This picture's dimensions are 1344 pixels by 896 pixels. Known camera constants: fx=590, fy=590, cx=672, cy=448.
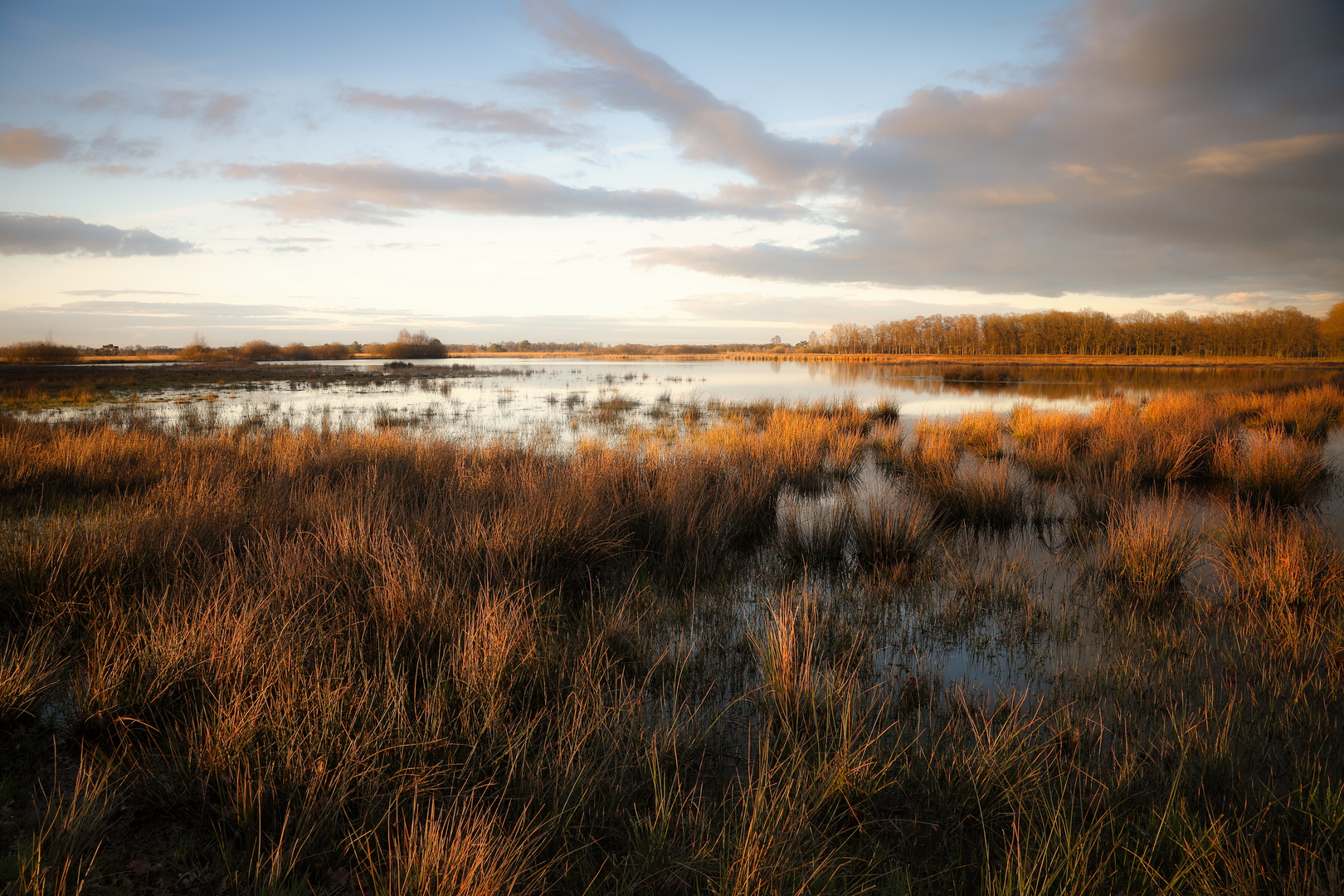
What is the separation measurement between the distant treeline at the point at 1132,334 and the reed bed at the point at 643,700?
75.9 m

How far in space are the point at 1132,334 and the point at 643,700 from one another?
92348 millimetres

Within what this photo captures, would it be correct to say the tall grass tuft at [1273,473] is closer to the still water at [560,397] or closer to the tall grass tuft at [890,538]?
the tall grass tuft at [890,538]

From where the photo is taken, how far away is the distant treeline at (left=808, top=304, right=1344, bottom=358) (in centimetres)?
6006

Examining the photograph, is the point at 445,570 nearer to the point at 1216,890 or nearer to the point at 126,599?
the point at 126,599

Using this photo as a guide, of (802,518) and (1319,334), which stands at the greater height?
(1319,334)

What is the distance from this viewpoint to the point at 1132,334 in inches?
2901

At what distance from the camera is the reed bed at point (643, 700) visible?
2.02 meters

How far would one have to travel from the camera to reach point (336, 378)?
37.8 meters

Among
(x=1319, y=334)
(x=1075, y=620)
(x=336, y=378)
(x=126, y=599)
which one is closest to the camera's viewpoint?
(x=126, y=599)

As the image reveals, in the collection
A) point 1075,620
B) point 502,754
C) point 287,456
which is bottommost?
point 1075,620

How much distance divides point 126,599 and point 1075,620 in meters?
6.52

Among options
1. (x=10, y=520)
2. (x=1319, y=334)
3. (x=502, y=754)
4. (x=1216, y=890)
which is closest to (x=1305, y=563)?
(x=1216, y=890)

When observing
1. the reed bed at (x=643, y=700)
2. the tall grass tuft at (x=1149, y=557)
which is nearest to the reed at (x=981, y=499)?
the reed bed at (x=643, y=700)

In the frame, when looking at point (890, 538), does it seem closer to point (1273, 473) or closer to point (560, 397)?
point (1273, 473)
